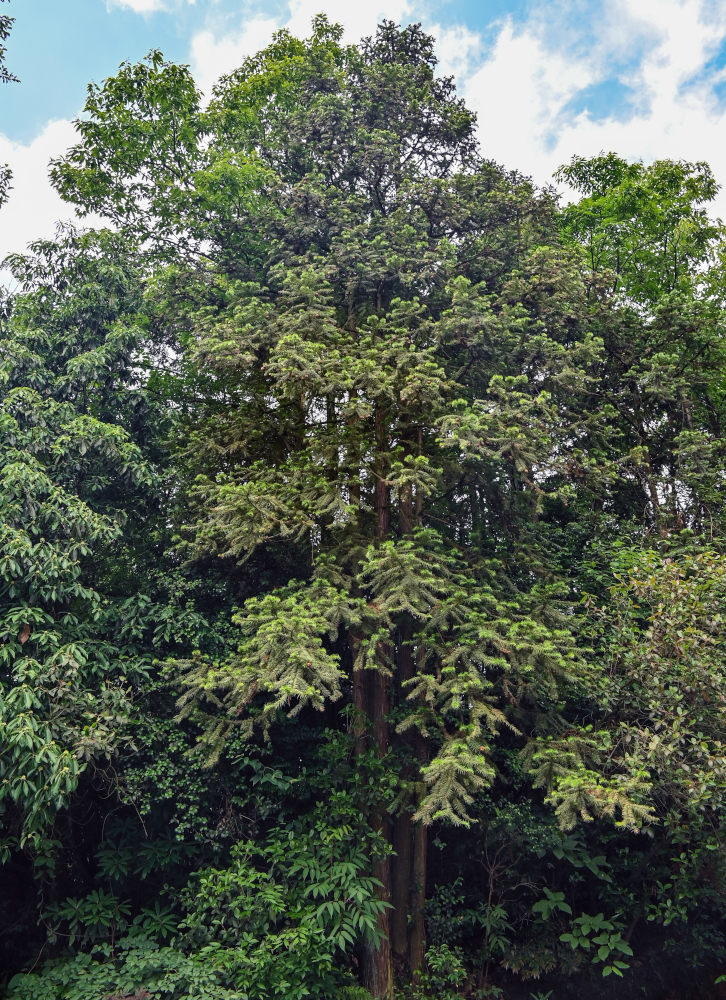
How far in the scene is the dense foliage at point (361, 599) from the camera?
725 cm

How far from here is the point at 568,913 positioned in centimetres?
934

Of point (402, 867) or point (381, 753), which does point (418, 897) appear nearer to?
point (402, 867)

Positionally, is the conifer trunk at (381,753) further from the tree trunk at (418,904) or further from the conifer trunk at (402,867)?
the tree trunk at (418,904)

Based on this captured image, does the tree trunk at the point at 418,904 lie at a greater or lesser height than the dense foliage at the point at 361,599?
lesser

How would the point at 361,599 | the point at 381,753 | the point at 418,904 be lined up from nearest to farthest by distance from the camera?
the point at 361,599
the point at 381,753
the point at 418,904

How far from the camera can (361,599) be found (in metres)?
7.45

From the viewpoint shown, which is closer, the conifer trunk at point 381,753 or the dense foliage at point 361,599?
the dense foliage at point 361,599

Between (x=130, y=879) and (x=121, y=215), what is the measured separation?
1083 cm

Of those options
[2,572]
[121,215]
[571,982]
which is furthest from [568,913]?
[121,215]

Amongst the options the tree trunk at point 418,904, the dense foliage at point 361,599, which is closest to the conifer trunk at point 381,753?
the dense foliage at point 361,599

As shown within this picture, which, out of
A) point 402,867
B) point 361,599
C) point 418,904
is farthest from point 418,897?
point 361,599

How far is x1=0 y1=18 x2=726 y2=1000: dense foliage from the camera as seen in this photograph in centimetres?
725

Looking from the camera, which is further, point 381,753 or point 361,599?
point 381,753

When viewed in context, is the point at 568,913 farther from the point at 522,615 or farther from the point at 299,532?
the point at 299,532
